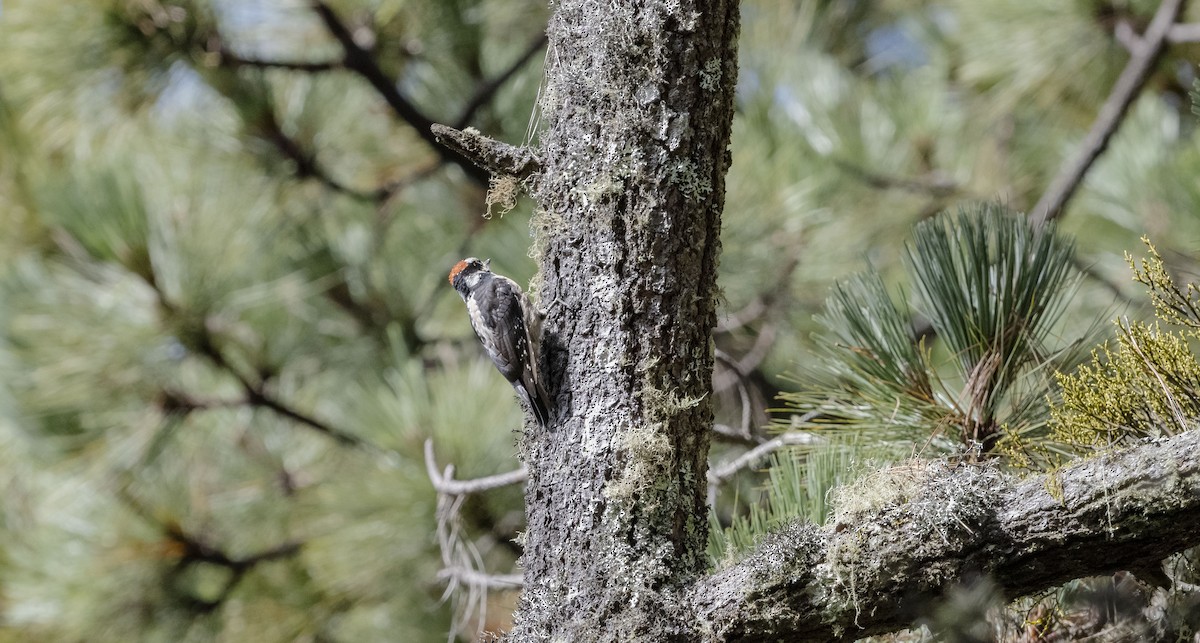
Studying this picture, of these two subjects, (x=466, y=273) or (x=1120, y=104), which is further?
(x=1120, y=104)

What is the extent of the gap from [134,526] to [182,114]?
1091 millimetres

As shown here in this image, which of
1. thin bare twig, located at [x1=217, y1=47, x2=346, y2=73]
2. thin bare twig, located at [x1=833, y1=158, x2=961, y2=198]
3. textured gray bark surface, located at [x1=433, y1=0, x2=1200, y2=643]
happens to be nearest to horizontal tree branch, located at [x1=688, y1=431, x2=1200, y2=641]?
textured gray bark surface, located at [x1=433, y1=0, x2=1200, y2=643]

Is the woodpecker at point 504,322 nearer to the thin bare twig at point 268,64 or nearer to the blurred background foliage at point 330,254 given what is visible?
the blurred background foliage at point 330,254

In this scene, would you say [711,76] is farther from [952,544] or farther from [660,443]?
[952,544]

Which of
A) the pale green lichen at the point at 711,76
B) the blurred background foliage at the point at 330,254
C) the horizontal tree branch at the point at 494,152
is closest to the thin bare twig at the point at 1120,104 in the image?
the blurred background foliage at the point at 330,254

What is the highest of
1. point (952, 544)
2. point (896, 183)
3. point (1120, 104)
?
point (896, 183)

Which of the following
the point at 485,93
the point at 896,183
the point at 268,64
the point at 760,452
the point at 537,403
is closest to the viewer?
the point at 537,403

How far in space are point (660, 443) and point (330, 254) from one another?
224 cm

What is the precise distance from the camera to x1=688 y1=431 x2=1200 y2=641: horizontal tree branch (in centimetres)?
85

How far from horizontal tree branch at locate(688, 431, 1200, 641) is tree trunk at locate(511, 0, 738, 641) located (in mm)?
100

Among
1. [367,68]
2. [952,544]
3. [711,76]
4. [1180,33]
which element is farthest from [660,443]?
[1180,33]

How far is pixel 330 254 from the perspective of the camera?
3117 mm

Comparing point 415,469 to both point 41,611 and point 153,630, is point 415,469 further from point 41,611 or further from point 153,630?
point 41,611

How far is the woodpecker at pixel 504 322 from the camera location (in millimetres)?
1283
